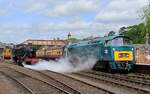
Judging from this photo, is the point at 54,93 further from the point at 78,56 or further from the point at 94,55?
the point at 78,56

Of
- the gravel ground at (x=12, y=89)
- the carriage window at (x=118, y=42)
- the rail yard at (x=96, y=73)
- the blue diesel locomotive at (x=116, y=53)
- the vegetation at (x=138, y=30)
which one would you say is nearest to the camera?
the gravel ground at (x=12, y=89)

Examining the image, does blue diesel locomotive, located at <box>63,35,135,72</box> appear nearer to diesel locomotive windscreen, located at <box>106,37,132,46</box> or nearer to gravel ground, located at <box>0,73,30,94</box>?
diesel locomotive windscreen, located at <box>106,37,132,46</box>

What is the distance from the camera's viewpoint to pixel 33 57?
2373 centimetres

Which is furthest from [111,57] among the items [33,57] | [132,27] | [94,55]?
[132,27]

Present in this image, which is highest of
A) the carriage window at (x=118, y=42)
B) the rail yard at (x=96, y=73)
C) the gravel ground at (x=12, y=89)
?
the carriage window at (x=118, y=42)

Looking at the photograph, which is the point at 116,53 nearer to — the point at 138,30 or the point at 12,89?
the point at 12,89

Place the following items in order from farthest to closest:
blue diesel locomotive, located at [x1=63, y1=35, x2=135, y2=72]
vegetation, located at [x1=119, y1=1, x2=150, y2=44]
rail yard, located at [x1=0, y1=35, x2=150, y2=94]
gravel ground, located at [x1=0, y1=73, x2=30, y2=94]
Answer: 1. vegetation, located at [x1=119, y1=1, x2=150, y2=44]
2. blue diesel locomotive, located at [x1=63, y1=35, x2=135, y2=72]
3. rail yard, located at [x1=0, y1=35, x2=150, y2=94]
4. gravel ground, located at [x1=0, y1=73, x2=30, y2=94]

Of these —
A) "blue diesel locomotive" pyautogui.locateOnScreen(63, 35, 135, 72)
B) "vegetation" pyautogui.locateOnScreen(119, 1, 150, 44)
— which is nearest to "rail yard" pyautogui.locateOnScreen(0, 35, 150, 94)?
"blue diesel locomotive" pyautogui.locateOnScreen(63, 35, 135, 72)

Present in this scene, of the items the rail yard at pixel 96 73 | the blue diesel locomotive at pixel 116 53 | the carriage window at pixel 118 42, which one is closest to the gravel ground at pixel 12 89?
the rail yard at pixel 96 73

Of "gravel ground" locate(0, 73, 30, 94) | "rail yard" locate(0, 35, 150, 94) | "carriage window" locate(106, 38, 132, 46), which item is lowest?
"gravel ground" locate(0, 73, 30, 94)

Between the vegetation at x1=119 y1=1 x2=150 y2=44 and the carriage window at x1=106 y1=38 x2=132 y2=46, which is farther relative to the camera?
the vegetation at x1=119 y1=1 x2=150 y2=44

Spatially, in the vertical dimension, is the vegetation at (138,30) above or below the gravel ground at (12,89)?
above

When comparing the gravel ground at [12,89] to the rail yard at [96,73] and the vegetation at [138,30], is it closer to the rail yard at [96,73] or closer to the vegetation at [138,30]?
the rail yard at [96,73]

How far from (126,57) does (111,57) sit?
1371 millimetres
